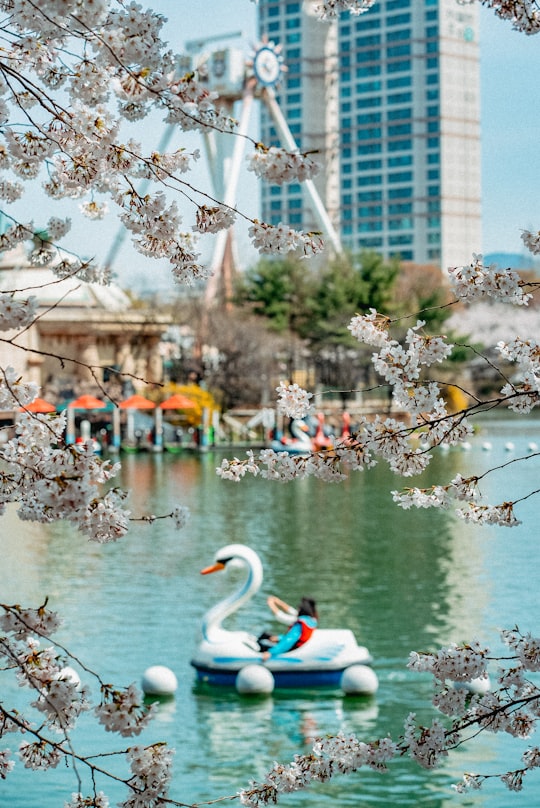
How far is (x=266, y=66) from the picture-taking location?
167 feet

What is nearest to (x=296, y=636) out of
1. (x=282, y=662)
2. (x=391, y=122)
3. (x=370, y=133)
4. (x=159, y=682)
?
(x=282, y=662)

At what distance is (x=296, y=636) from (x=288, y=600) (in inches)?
Answer: 146

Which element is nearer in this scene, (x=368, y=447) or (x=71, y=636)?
(x=368, y=447)

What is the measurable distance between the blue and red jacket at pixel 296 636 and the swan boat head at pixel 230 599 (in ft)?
1.11

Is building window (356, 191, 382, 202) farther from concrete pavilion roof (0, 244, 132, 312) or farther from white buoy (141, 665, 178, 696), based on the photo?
white buoy (141, 665, 178, 696)

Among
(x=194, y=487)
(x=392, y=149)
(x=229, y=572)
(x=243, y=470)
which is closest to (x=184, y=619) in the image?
(x=229, y=572)

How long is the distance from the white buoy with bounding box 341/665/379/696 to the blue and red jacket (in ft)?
1.58

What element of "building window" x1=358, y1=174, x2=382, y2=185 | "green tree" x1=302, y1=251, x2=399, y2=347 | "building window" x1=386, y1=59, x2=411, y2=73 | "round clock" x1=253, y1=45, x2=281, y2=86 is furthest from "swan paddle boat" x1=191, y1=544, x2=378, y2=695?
"building window" x1=386, y1=59, x2=411, y2=73

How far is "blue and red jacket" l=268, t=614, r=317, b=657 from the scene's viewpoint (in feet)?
33.6

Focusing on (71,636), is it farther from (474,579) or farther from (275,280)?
(275,280)

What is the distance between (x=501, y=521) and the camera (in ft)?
12.8

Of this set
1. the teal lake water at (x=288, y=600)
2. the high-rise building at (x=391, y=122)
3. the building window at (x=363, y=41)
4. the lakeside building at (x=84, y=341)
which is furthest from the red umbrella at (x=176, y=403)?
the building window at (x=363, y=41)

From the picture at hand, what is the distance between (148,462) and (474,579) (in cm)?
1708

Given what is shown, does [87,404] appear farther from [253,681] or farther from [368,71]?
[368,71]
